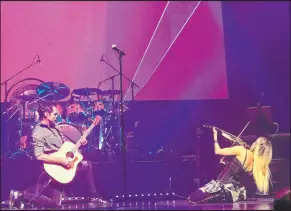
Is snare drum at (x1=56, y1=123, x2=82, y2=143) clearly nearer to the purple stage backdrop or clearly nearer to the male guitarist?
the male guitarist

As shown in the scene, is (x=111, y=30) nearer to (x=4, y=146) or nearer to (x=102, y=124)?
(x=102, y=124)

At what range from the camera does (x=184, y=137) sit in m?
4.86

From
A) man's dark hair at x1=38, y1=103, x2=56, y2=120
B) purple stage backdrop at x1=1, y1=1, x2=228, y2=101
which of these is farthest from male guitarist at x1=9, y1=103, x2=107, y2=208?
purple stage backdrop at x1=1, y1=1, x2=228, y2=101

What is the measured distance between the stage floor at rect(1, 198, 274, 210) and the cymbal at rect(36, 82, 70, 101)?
1.16m

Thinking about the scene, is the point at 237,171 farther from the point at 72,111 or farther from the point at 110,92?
the point at 72,111

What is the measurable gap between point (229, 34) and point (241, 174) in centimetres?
182

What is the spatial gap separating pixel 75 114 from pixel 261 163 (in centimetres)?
220

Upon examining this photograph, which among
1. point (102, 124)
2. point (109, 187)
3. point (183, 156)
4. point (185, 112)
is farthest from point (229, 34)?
point (109, 187)

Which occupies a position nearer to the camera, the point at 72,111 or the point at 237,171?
the point at 72,111

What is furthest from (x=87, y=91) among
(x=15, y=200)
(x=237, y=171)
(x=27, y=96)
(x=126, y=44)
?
(x=237, y=171)

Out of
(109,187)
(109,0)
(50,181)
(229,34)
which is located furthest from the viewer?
(229,34)

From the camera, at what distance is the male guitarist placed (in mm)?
4383

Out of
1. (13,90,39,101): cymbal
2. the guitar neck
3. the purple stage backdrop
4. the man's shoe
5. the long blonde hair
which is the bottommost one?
the man's shoe

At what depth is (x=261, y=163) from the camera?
16.0 feet
